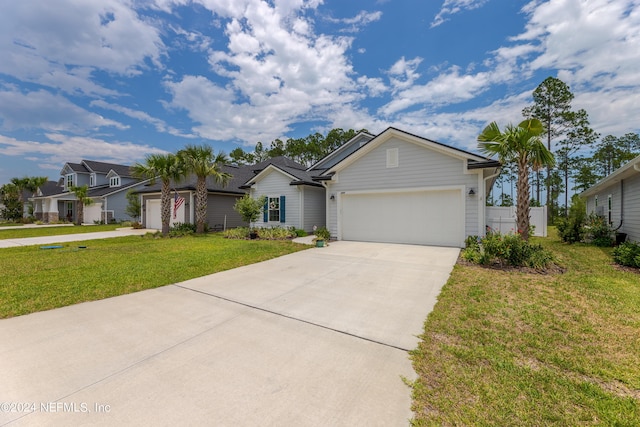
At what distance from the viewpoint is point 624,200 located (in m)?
10.6

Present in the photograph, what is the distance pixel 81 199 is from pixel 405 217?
96.9 feet

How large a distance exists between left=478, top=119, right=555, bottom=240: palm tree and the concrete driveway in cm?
464

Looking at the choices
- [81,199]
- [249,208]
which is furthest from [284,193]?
[81,199]

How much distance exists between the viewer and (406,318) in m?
3.75

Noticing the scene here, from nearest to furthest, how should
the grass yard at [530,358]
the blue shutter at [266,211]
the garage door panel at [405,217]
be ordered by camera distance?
the grass yard at [530,358]
the garage door panel at [405,217]
the blue shutter at [266,211]

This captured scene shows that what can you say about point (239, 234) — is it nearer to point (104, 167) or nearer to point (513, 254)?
point (513, 254)

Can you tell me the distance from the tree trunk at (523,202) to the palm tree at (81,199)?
32562 mm

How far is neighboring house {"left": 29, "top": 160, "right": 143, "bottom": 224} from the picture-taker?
2473cm

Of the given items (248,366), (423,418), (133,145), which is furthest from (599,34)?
(133,145)

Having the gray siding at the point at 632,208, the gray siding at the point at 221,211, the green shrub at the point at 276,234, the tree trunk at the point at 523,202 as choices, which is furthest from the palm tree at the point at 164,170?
the gray siding at the point at 632,208

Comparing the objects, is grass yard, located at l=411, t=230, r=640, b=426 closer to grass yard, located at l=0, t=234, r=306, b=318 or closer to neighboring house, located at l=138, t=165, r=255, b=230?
grass yard, located at l=0, t=234, r=306, b=318

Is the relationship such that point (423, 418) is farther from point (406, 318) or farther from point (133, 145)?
point (133, 145)

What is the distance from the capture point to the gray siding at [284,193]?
14.1m

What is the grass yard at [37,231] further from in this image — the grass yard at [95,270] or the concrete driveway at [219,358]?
the concrete driveway at [219,358]
